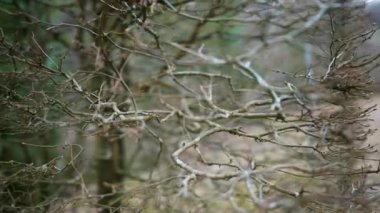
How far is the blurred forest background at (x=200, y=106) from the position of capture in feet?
15.2

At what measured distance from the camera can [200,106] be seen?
5863mm

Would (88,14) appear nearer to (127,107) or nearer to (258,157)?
(127,107)

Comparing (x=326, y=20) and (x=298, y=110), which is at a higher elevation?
(x=326, y=20)

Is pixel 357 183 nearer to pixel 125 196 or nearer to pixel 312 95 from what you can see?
pixel 312 95

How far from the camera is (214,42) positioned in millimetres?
8672

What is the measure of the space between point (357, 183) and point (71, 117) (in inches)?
113

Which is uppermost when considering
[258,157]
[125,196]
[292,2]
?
[292,2]

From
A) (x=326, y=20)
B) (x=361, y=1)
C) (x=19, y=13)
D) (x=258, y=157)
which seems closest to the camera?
(x=361, y=1)

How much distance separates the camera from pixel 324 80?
472 centimetres

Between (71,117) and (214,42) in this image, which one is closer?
(71,117)

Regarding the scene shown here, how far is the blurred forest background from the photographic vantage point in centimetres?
463

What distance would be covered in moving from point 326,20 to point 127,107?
2.45 metres

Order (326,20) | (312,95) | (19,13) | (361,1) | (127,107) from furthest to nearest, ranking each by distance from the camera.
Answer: (19,13), (127,107), (326,20), (361,1), (312,95)

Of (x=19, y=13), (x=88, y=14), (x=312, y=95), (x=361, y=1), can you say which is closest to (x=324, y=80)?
(x=312, y=95)
